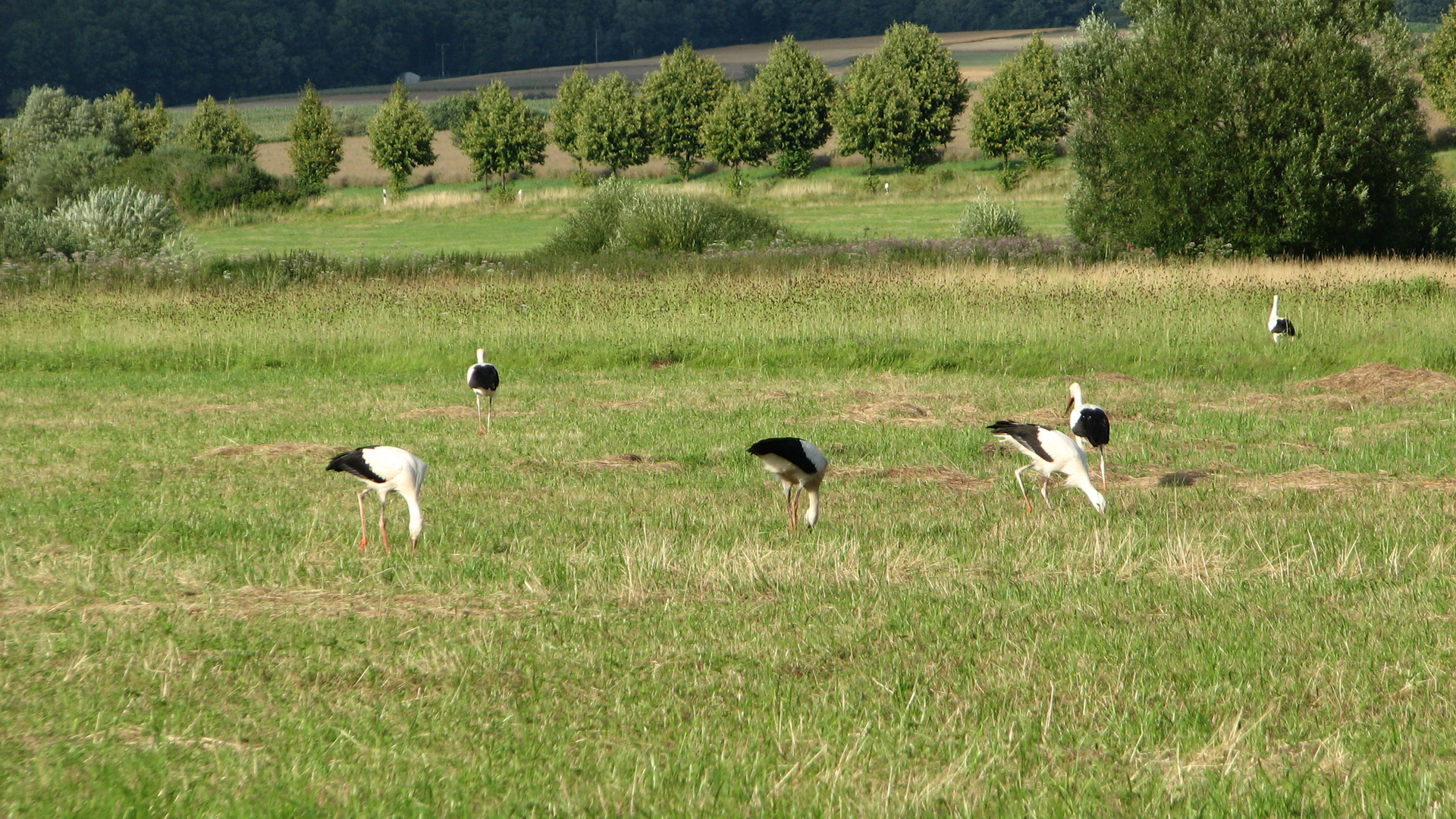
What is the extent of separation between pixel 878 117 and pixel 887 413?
222 feet

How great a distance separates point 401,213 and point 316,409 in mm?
64408

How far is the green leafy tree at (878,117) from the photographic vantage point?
267 ft

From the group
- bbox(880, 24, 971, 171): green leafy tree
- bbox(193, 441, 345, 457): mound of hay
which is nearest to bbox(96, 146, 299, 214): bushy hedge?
bbox(880, 24, 971, 171): green leafy tree

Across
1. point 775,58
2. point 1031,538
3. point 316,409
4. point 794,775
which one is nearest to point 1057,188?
point 775,58

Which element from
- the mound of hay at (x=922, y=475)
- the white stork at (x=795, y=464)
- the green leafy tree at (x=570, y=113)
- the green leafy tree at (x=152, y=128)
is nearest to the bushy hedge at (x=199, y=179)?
the green leafy tree at (x=570, y=113)

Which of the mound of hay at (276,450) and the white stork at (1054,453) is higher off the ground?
the white stork at (1054,453)

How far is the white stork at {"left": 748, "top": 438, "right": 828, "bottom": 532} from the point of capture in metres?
9.19

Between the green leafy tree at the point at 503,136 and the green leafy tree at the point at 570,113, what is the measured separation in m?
2.35

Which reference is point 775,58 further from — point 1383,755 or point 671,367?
point 1383,755

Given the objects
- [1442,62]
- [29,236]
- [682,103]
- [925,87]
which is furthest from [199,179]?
[1442,62]

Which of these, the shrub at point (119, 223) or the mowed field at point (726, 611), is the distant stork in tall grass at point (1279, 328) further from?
the shrub at point (119, 223)

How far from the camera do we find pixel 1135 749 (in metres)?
5.76

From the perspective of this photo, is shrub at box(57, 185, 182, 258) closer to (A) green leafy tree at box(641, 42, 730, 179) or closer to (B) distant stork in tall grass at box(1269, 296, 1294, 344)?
(B) distant stork in tall grass at box(1269, 296, 1294, 344)

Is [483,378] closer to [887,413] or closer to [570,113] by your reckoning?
[887,413]
